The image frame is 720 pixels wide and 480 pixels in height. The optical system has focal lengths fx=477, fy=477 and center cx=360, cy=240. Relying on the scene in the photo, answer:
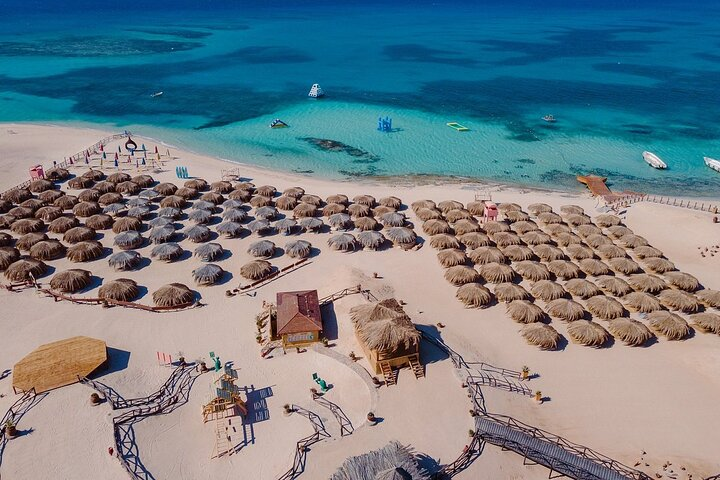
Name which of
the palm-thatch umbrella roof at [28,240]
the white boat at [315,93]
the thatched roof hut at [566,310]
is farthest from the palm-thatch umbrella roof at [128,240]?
the white boat at [315,93]

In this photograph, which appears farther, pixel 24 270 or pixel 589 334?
pixel 24 270

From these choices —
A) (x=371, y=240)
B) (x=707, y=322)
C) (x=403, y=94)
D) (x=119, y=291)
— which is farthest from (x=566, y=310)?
(x=403, y=94)

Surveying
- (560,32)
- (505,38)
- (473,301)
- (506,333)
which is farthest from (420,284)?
(560,32)

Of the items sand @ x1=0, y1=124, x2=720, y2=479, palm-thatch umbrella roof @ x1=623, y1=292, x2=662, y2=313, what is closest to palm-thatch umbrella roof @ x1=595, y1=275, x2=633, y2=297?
palm-thatch umbrella roof @ x1=623, y1=292, x2=662, y2=313

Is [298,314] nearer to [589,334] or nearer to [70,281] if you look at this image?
[70,281]

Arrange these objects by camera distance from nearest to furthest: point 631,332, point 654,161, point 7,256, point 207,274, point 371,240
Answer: point 631,332
point 207,274
point 7,256
point 371,240
point 654,161

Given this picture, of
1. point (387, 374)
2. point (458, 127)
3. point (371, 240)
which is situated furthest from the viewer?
point (458, 127)

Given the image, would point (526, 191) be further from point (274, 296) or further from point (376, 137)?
point (274, 296)
